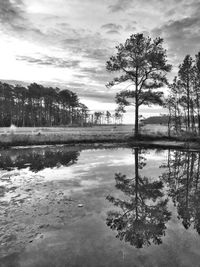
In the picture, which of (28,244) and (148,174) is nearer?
(28,244)

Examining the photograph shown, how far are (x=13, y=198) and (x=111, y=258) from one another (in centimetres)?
450

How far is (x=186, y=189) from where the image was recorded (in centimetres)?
816

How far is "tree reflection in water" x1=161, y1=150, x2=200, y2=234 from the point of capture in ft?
18.5

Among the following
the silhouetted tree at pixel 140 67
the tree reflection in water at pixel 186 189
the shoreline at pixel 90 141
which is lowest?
the tree reflection in water at pixel 186 189

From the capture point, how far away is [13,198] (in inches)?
272

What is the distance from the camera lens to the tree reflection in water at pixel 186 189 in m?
5.63

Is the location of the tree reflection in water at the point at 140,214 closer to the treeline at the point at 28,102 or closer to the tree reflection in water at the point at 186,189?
the tree reflection in water at the point at 186,189

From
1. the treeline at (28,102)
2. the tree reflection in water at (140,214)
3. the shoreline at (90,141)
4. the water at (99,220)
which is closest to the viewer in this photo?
the water at (99,220)

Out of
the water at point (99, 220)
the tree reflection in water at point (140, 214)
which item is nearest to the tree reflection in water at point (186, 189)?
the water at point (99, 220)

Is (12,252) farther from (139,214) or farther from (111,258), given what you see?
(139,214)

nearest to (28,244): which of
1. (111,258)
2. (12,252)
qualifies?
(12,252)

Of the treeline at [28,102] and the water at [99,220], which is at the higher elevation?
the treeline at [28,102]

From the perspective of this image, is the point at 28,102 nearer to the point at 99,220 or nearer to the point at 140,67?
the point at 140,67

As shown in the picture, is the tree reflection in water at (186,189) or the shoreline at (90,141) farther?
the shoreline at (90,141)
